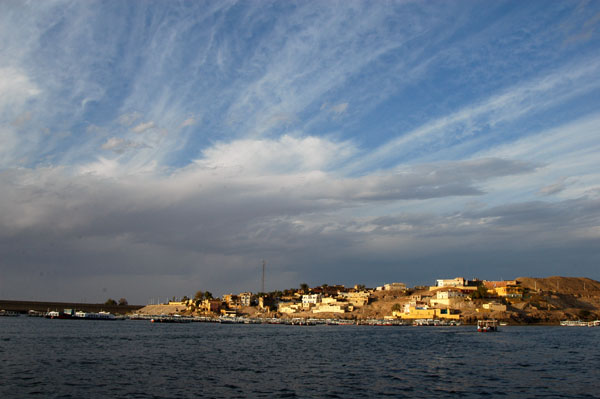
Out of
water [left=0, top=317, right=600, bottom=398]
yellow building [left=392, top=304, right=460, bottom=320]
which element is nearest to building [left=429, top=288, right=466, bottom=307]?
yellow building [left=392, top=304, right=460, bottom=320]

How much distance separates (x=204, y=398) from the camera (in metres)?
34.1

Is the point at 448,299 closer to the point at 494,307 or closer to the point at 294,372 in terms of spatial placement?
the point at 494,307

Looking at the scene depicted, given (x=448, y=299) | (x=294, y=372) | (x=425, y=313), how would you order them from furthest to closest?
1. (x=448, y=299)
2. (x=425, y=313)
3. (x=294, y=372)

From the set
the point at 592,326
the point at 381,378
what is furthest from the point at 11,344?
the point at 592,326

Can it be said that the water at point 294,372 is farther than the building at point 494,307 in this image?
No

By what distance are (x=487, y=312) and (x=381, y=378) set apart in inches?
5633

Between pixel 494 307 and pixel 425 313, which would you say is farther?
pixel 425 313

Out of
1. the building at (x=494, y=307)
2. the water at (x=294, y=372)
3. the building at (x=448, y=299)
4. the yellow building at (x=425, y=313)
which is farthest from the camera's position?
the building at (x=448, y=299)

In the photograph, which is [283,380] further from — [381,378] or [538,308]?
[538,308]

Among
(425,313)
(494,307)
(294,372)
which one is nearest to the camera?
(294,372)

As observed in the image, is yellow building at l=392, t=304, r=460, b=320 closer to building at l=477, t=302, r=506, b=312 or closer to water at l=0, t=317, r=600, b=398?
building at l=477, t=302, r=506, b=312

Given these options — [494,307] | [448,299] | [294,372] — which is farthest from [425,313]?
[294,372]

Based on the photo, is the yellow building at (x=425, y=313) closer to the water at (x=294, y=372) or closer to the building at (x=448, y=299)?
the building at (x=448, y=299)

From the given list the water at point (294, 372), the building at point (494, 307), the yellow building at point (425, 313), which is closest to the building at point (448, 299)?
the yellow building at point (425, 313)
